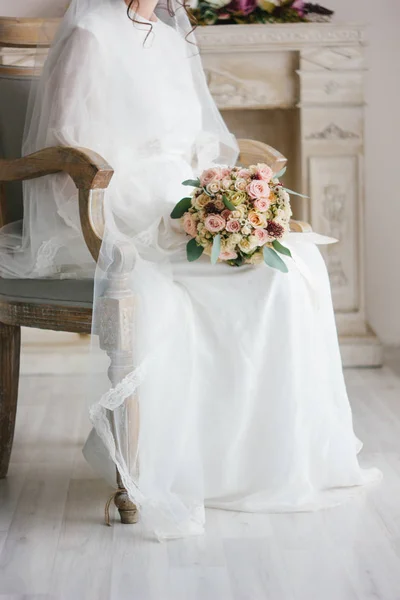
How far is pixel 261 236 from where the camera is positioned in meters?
2.30

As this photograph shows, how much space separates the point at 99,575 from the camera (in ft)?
6.66

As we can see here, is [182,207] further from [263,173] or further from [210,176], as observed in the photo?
[263,173]

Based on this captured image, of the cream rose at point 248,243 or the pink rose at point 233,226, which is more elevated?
the pink rose at point 233,226

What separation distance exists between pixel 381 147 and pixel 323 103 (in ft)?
1.63

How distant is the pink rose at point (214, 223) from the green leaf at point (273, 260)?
5.0 inches

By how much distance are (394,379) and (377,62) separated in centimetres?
136

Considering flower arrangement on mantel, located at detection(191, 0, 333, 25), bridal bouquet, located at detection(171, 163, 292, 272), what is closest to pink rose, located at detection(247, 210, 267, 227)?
bridal bouquet, located at detection(171, 163, 292, 272)

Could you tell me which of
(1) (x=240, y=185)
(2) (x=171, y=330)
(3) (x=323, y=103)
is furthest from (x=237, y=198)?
(3) (x=323, y=103)

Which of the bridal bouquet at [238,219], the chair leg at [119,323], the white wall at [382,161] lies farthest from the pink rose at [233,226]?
the white wall at [382,161]

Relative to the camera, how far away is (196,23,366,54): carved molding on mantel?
3645 mm

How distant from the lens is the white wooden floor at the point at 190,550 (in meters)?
1.95

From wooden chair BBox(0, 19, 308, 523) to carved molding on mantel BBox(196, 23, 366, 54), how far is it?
3.61 ft

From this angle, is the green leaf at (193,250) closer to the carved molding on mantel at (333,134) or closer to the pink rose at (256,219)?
the pink rose at (256,219)

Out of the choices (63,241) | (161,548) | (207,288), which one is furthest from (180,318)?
(161,548)
